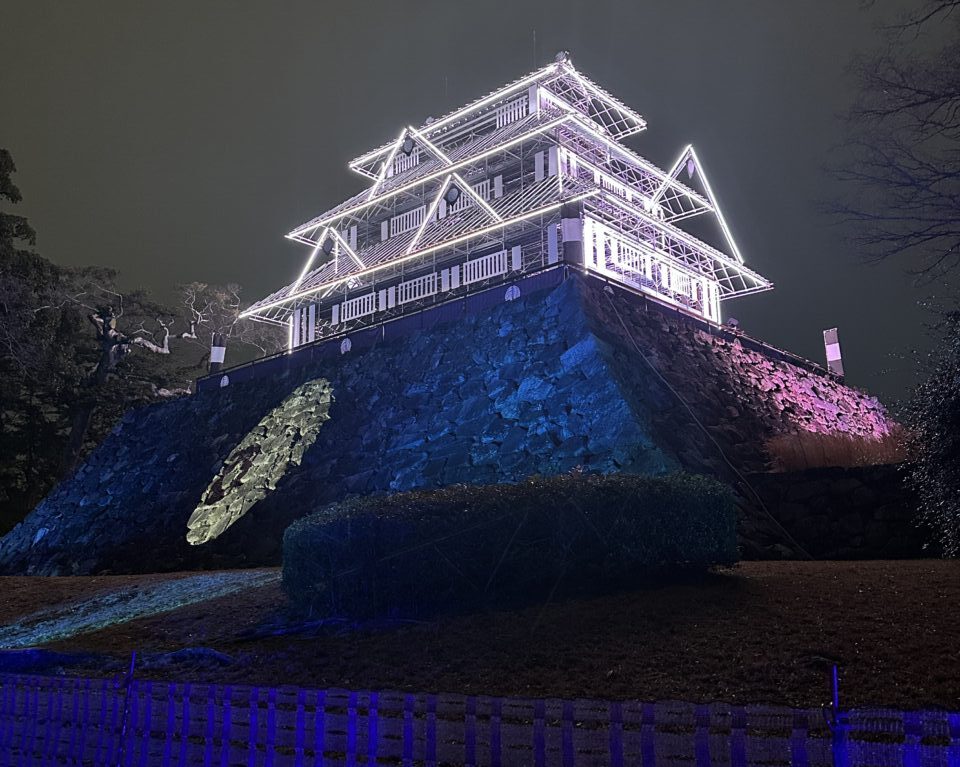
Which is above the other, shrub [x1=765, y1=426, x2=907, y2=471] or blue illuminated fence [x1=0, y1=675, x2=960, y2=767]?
shrub [x1=765, y1=426, x2=907, y2=471]

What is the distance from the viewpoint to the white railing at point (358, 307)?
37188 mm

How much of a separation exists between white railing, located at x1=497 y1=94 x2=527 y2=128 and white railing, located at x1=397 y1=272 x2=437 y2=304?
9.22 m

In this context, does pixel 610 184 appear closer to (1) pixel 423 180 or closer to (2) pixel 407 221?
(1) pixel 423 180

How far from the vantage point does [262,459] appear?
79.9 feet

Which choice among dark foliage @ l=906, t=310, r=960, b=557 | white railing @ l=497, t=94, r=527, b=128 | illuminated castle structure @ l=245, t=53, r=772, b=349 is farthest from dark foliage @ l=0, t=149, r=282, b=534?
dark foliage @ l=906, t=310, r=960, b=557

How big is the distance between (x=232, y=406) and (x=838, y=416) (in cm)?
2104

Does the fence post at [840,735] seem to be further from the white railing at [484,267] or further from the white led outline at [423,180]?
the white led outline at [423,180]

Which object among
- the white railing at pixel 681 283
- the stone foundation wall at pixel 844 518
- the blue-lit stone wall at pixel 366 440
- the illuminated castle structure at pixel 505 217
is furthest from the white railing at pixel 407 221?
the stone foundation wall at pixel 844 518

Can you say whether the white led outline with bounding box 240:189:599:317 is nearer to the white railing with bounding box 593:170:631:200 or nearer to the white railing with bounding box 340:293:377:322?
the white railing with bounding box 340:293:377:322

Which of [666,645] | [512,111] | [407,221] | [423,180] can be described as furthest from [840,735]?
[512,111]

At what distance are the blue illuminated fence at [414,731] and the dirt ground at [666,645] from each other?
1606mm

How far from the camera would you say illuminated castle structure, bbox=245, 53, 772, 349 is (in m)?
31.0

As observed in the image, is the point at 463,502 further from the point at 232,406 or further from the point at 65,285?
the point at 65,285

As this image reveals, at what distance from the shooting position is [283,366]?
28562mm
